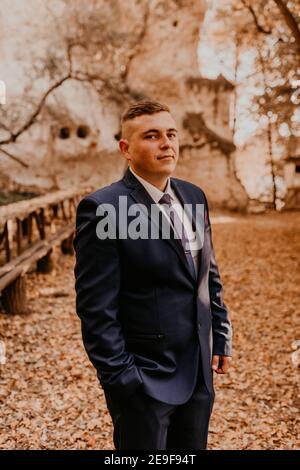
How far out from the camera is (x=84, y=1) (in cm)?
1478

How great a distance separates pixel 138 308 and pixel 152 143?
0.73m

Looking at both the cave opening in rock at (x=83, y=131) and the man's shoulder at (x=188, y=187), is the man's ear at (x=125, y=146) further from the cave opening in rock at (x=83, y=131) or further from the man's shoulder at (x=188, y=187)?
the cave opening in rock at (x=83, y=131)

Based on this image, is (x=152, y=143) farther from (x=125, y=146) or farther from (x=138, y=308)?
(x=138, y=308)

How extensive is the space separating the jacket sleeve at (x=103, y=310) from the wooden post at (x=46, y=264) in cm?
691

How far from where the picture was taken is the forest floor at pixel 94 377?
3.62 m

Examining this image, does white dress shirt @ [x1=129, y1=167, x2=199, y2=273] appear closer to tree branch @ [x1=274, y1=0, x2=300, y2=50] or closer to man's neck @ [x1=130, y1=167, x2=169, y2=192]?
man's neck @ [x1=130, y1=167, x2=169, y2=192]

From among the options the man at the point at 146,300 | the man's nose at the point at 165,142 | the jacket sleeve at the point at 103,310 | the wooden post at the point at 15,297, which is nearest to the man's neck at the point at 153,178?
the man at the point at 146,300

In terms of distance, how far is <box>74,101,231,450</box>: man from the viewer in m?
1.83

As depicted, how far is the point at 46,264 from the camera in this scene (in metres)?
8.61

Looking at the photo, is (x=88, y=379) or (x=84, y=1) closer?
(x=88, y=379)

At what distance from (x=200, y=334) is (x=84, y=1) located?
15511 millimetres

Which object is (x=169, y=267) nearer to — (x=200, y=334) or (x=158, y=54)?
(x=200, y=334)

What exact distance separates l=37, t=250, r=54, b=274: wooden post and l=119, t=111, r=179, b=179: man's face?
693 centimetres
